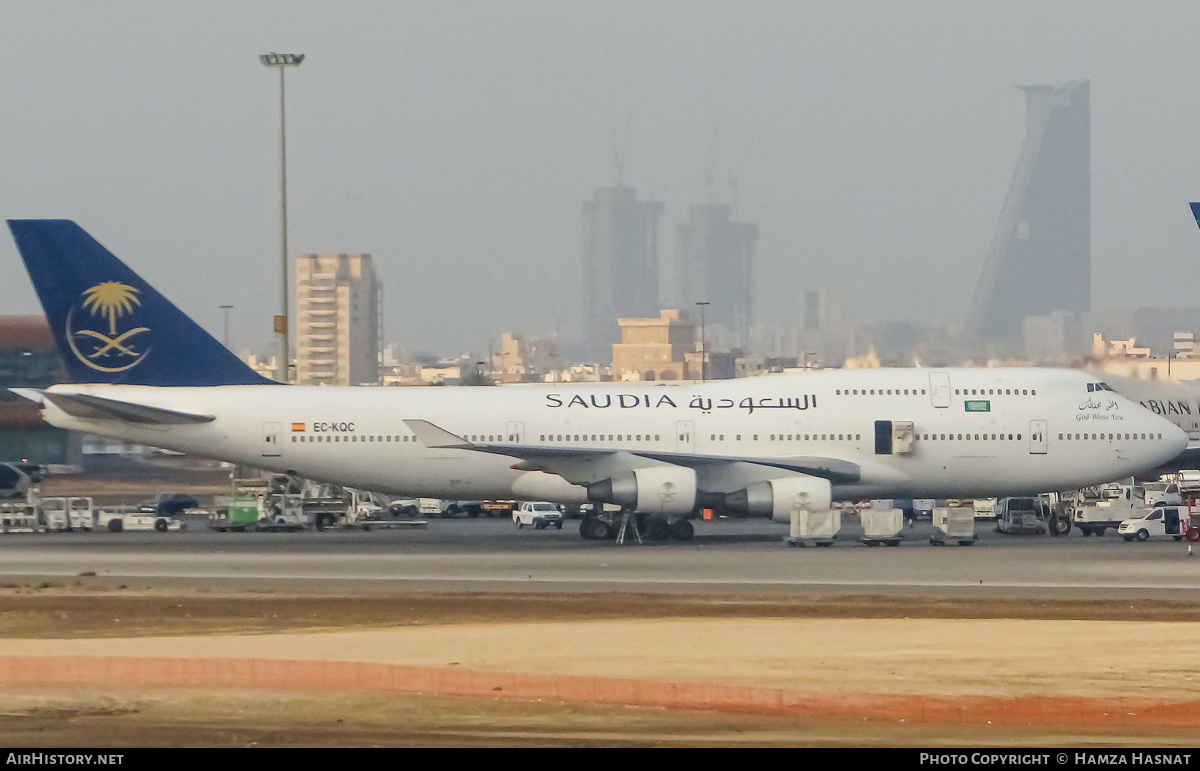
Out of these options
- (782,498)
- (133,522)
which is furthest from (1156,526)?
(133,522)

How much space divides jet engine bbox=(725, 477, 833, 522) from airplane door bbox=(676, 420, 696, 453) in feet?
7.47

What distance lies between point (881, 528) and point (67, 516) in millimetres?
26811

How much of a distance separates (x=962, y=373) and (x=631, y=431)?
994 cm

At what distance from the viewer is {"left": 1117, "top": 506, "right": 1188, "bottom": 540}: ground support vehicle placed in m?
44.3

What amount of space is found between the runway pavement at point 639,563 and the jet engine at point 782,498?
0.98 meters

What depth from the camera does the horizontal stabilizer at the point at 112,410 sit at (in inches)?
1682

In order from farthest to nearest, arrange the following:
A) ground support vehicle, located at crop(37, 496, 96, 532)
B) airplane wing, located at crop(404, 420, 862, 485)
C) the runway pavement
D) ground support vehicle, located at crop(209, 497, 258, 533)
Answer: ground support vehicle, located at crop(37, 496, 96, 532) < ground support vehicle, located at crop(209, 497, 258, 533) < airplane wing, located at crop(404, 420, 862, 485) < the runway pavement

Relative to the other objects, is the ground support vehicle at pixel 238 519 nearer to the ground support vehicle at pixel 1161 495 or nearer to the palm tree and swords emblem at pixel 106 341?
the palm tree and swords emblem at pixel 106 341

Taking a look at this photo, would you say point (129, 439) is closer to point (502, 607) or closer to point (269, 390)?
point (269, 390)

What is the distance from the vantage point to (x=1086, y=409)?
45.6 metres

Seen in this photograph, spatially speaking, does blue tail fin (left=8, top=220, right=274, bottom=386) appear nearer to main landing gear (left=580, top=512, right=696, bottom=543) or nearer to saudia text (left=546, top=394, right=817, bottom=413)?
saudia text (left=546, top=394, right=817, bottom=413)

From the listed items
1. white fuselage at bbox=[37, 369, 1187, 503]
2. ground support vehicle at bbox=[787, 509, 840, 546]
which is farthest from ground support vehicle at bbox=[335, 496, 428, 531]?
ground support vehicle at bbox=[787, 509, 840, 546]

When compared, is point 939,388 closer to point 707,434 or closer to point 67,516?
point 707,434
